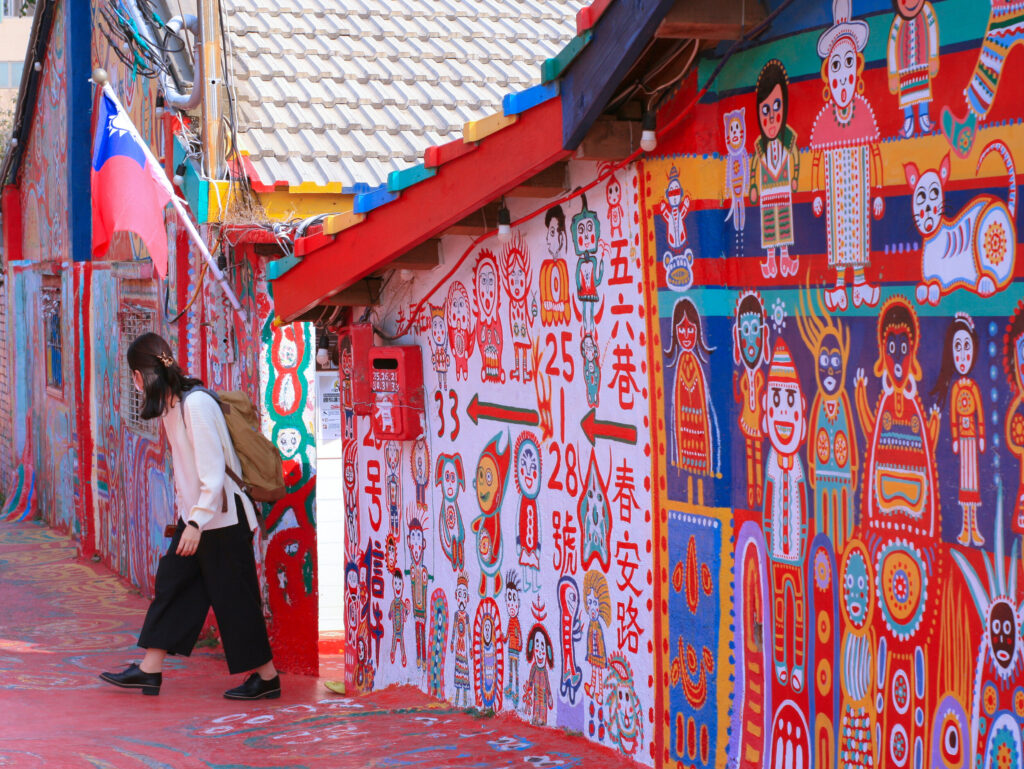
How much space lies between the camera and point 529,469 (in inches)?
212

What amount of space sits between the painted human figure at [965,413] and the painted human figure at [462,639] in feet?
9.84

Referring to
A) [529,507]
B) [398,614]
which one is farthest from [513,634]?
[398,614]

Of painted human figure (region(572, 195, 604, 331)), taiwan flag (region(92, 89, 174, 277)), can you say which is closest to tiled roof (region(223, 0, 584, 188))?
taiwan flag (region(92, 89, 174, 277))

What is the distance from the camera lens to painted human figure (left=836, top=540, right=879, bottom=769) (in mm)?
3605

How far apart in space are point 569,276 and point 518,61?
529cm

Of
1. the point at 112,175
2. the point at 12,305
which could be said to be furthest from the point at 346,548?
the point at 12,305

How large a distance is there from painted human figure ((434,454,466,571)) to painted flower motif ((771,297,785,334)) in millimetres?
2305

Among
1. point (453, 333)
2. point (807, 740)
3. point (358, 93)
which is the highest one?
point (358, 93)

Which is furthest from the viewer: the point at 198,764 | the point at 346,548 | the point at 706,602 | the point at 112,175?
the point at 112,175

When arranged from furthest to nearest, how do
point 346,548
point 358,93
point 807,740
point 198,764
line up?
point 358,93 < point 346,548 < point 198,764 < point 807,740

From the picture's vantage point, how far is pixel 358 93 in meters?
9.25

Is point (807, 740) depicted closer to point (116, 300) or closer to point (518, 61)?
point (518, 61)

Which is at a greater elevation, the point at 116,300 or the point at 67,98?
the point at 67,98

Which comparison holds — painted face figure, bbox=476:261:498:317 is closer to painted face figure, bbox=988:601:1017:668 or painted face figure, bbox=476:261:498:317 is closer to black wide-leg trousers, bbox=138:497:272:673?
black wide-leg trousers, bbox=138:497:272:673
